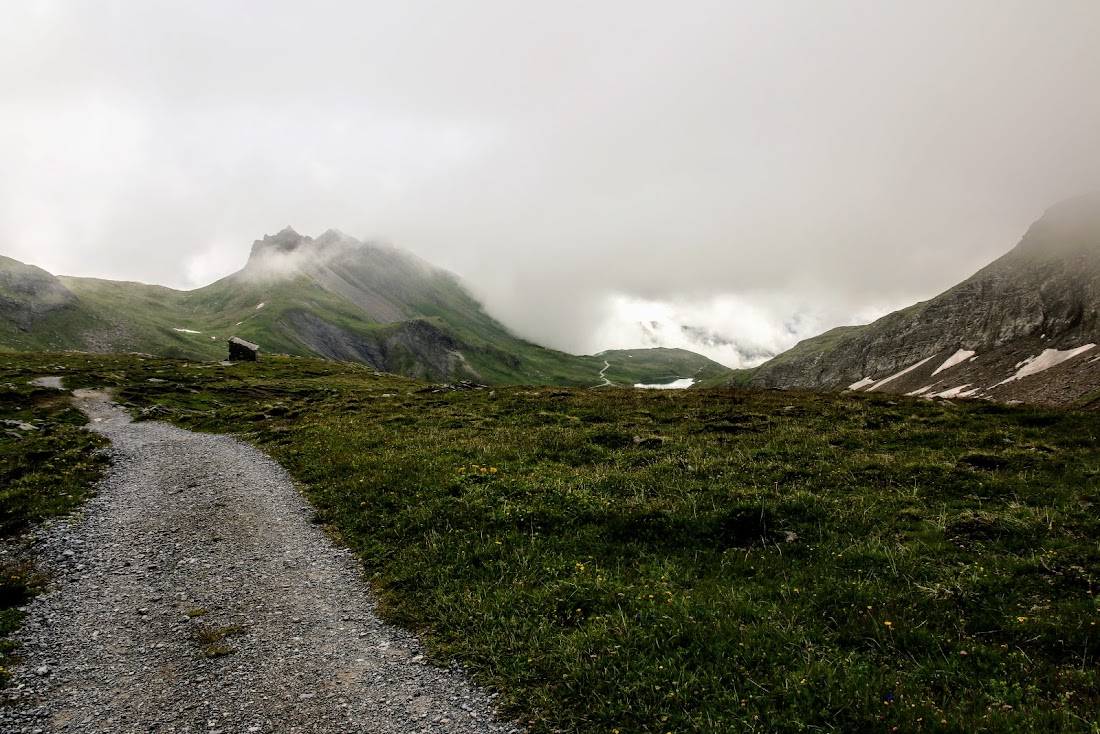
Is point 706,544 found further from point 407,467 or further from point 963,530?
point 407,467

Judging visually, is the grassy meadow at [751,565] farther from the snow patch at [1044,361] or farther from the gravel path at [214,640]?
the snow patch at [1044,361]

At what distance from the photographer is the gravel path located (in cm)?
924

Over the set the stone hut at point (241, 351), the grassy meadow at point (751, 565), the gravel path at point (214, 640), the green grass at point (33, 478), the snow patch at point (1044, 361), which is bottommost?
the gravel path at point (214, 640)

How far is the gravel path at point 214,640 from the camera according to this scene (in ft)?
30.3

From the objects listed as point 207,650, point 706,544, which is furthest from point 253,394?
point 706,544

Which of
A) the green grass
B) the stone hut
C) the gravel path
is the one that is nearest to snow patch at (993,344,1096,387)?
the gravel path

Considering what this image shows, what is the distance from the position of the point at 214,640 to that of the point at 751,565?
13.2m

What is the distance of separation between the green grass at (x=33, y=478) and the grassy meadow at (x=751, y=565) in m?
0.67

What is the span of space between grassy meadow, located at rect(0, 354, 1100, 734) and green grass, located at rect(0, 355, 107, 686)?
674mm

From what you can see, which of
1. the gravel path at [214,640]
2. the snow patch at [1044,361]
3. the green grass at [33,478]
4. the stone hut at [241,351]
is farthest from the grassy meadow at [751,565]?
the snow patch at [1044,361]

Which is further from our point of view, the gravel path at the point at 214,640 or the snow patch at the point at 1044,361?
the snow patch at the point at 1044,361

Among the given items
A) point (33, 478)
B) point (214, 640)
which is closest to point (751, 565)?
point (214, 640)

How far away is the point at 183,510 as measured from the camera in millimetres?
19547

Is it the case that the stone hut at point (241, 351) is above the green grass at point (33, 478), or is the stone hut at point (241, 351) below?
above
